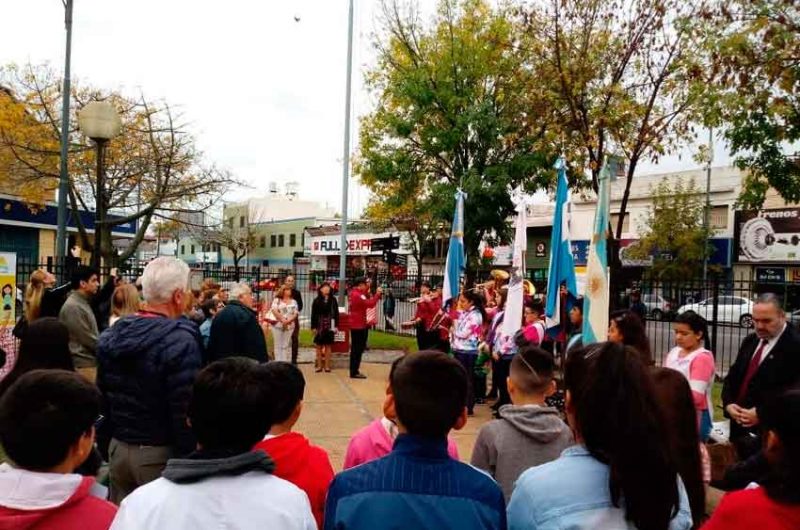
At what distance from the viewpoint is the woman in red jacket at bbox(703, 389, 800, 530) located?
181 cm

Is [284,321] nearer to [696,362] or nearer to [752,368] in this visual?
[696,362]

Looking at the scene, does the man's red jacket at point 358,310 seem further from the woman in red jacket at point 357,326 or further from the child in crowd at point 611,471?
the child in crowd at point 611,471

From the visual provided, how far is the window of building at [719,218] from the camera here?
33125 mm

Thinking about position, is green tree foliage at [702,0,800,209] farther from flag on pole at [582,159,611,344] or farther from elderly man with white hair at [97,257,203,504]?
elderly man with white hair at [97,257,203,504]

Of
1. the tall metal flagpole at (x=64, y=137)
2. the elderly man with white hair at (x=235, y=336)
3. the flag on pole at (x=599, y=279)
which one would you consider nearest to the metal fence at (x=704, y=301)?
the flag on pole at (x=599, y=279)

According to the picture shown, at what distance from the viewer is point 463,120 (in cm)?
1495

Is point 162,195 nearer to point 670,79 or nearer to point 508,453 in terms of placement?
point 670,79

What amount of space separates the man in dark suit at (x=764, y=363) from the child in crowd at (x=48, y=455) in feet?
14.3

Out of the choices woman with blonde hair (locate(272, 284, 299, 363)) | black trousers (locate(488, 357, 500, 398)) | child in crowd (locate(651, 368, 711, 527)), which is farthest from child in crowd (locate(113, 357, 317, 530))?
woman with blonde hair (locate(272, 284, 299, 363))

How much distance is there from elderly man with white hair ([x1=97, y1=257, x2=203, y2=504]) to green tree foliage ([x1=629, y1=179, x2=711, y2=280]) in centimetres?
3125

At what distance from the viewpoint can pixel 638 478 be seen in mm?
1874

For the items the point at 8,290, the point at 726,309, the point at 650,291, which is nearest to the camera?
the point at 8,290

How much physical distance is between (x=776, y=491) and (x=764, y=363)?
136 inches

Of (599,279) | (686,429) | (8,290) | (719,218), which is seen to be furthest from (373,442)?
(719,218)
